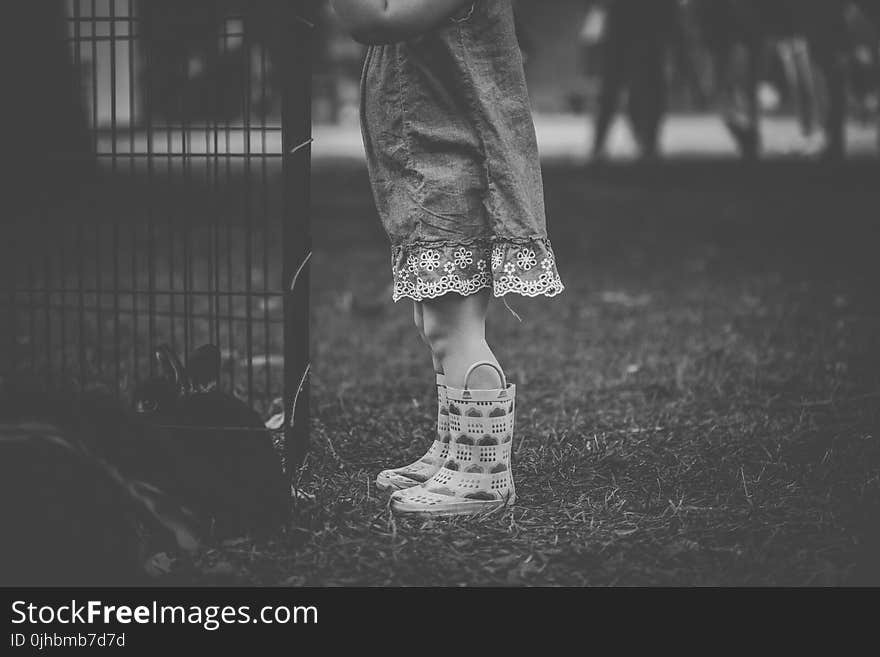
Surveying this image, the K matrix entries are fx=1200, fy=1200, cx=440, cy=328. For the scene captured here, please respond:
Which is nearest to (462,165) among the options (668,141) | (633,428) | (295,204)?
(295,204)

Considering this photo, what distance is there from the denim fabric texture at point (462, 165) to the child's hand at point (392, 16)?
10 cm

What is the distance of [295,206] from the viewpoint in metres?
2.90

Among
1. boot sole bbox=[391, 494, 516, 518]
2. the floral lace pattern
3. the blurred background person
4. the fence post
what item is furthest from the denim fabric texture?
the blurred background person

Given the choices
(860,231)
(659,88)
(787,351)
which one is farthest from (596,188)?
(787,351)

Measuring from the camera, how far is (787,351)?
471cm

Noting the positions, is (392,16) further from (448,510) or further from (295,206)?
(448,510)

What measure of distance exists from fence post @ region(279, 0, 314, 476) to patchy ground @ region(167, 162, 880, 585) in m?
0.23

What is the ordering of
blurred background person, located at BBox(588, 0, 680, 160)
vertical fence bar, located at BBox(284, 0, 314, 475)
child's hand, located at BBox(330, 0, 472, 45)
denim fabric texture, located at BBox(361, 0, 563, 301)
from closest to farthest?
child's hand, located at BBox(330, 0, 472, 45) → denim fabric texture, located at BBox(361, 0, 563, 301) → vertical fence bar, located at BBox(284, 0, 314, 475) → blurred background person, located at BBox(588, 0, 680, 160)

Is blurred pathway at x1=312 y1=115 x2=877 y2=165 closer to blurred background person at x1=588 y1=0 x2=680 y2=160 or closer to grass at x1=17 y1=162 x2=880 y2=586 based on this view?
blurred background person at x1=588 y1=0 x2=680 y2=160

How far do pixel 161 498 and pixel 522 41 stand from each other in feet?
18.4

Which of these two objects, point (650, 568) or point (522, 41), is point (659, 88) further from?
point (650, 568)

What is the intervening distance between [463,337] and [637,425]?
1.15m

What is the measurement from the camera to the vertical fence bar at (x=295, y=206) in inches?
111

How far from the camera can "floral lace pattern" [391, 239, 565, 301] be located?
257 cm
